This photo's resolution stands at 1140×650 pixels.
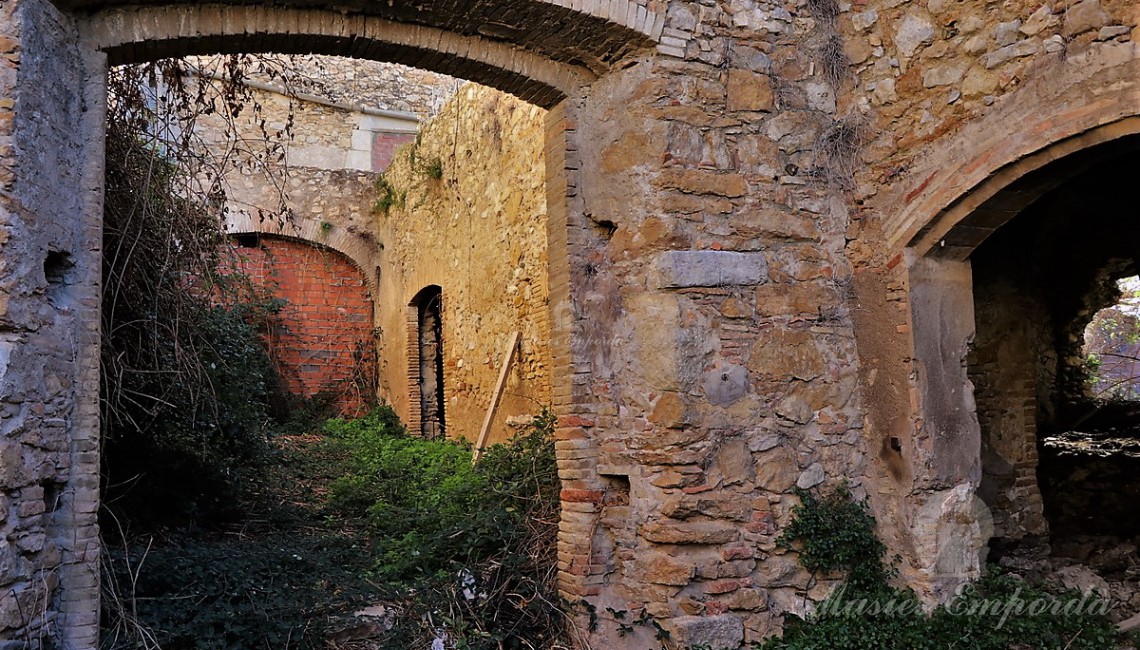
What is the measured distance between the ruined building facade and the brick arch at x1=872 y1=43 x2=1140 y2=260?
0.6 inches

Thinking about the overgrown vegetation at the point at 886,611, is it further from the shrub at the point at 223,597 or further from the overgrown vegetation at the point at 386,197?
the overgrown vegetation at the point at 386,197

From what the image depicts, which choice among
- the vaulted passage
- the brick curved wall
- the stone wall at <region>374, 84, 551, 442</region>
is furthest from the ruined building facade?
the brick curved wall

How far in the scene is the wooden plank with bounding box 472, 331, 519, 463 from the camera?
7902 millimetres

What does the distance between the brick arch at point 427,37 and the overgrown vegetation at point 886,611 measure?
Result: 2.54 metres

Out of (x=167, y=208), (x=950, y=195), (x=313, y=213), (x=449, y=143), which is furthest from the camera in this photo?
(x=313, y=213)

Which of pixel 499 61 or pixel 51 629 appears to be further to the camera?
pixel 499 61

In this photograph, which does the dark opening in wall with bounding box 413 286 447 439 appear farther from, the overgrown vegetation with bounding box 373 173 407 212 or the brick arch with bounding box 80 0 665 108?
the brick arch with bounding box 80 0 665 108

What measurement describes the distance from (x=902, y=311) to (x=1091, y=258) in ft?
14.8

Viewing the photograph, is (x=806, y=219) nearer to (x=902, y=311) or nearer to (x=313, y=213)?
(x=902, y=311)

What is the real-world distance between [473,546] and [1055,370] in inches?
239

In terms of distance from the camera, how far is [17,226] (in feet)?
10.8

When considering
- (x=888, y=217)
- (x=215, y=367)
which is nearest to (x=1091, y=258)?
(x=888, y=217)

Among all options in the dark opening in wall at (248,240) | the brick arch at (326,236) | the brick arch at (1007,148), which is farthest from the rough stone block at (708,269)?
the dark opening in wall at (248,240)

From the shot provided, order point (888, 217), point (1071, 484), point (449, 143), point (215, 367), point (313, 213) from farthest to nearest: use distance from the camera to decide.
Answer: point (313, 213) → point (449, 143) → point (1071, 484) → point (215, 367) → point (888, 217)
